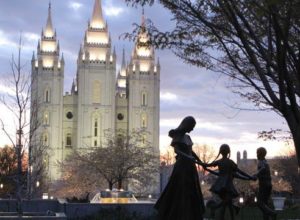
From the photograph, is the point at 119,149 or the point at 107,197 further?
the point at 119,149

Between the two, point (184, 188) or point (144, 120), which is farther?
point (144, 120)

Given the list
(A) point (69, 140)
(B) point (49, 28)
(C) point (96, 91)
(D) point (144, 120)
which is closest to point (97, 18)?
(B) point (49, 28)

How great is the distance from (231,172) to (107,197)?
14.8 meters

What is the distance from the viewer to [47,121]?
11012 cm

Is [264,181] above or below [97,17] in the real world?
below

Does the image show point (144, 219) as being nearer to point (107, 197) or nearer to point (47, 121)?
point (107, 197)

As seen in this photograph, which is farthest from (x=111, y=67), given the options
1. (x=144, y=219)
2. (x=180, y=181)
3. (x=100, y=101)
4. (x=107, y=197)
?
(x=180, y=181)

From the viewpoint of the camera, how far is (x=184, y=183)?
9.77m

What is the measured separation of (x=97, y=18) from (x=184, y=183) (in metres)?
111

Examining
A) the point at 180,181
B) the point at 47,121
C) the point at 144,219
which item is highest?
the point at 47,121

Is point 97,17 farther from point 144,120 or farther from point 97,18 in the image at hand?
point 144,120

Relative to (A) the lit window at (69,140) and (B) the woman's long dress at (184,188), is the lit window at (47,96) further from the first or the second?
(B) the woman's long dress at (184,188)

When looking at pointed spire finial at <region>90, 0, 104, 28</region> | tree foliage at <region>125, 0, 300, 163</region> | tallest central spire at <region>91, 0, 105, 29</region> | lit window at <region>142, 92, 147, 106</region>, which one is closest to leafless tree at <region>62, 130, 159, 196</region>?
tree foliage at <region>125, 0, 300, 163</region>

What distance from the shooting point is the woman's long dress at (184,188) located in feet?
32.0
